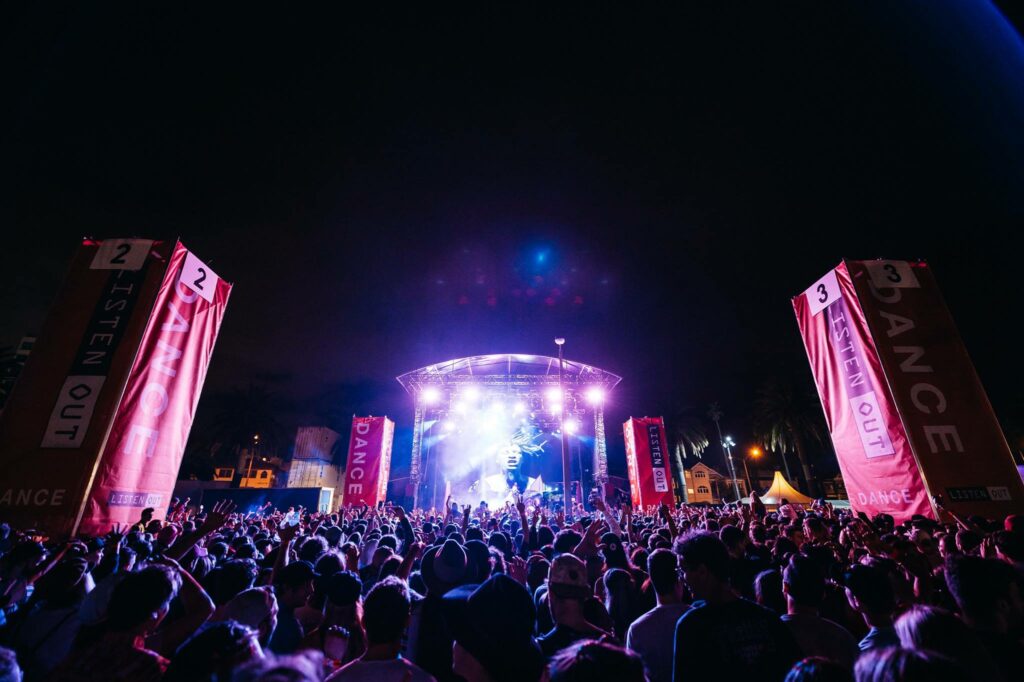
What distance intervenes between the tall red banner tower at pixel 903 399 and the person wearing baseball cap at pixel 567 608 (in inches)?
426

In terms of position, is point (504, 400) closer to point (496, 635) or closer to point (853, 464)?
point (853, 464)

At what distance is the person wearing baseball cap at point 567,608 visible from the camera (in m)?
2.80

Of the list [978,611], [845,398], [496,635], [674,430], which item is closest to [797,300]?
[845,398]

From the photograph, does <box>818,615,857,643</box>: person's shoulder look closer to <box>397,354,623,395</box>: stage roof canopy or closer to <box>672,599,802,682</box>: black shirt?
<box>672,599,802,682</box>: black shirt

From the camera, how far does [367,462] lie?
77.8 ft

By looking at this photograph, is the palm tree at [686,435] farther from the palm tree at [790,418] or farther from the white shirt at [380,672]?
the white shirt at [380,672]

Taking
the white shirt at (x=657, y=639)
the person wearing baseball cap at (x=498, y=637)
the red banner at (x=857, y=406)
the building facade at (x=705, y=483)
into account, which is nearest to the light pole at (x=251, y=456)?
the red banner at (x=857, y=406)

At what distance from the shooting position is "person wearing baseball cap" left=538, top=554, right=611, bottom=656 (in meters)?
2.80

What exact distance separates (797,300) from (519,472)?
22121 millimetres

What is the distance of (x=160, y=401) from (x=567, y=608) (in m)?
12.0

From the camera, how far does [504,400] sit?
93.9 ft

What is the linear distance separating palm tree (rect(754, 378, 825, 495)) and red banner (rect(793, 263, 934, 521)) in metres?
25.8

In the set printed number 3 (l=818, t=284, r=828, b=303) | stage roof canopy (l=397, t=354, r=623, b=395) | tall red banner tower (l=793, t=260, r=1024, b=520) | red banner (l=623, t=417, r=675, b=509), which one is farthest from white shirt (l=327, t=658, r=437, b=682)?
stage roof canopy (l=397, t=354, r=623, b=395)

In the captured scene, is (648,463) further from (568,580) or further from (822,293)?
(568,580)
